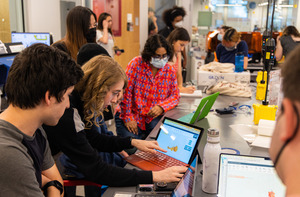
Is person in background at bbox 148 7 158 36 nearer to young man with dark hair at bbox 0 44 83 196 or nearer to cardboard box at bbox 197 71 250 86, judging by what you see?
cardboard box at bbox 197 71 250 86

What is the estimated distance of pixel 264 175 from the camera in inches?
43.8

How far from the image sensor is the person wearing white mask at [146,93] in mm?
2678

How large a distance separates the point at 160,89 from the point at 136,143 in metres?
0.99

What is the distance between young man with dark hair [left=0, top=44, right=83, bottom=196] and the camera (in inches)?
40.8

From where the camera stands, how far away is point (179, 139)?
169 centimetres

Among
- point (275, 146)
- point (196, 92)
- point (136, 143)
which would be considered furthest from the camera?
point (196, 92)

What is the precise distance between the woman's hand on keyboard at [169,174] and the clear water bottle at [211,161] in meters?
0.16

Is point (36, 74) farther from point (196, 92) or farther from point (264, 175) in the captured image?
point (196, 92)

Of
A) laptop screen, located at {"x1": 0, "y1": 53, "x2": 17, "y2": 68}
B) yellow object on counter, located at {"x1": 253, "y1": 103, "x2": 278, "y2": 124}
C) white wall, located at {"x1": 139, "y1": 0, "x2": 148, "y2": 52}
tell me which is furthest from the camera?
white wall, located at {"x1": 139, "y1": 0, "x2": 148, "y2": 52}

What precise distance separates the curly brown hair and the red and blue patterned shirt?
91 centimetres

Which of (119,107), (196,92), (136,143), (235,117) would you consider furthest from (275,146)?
(196,92)

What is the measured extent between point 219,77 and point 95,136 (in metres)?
1.95

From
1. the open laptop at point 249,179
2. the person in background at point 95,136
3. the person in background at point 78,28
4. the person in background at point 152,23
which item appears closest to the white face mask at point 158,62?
the person in background at point 78,28

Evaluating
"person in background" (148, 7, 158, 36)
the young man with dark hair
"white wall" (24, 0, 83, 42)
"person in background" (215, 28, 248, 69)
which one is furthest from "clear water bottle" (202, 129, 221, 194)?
"person in background" (148, 7, 158, 36)
